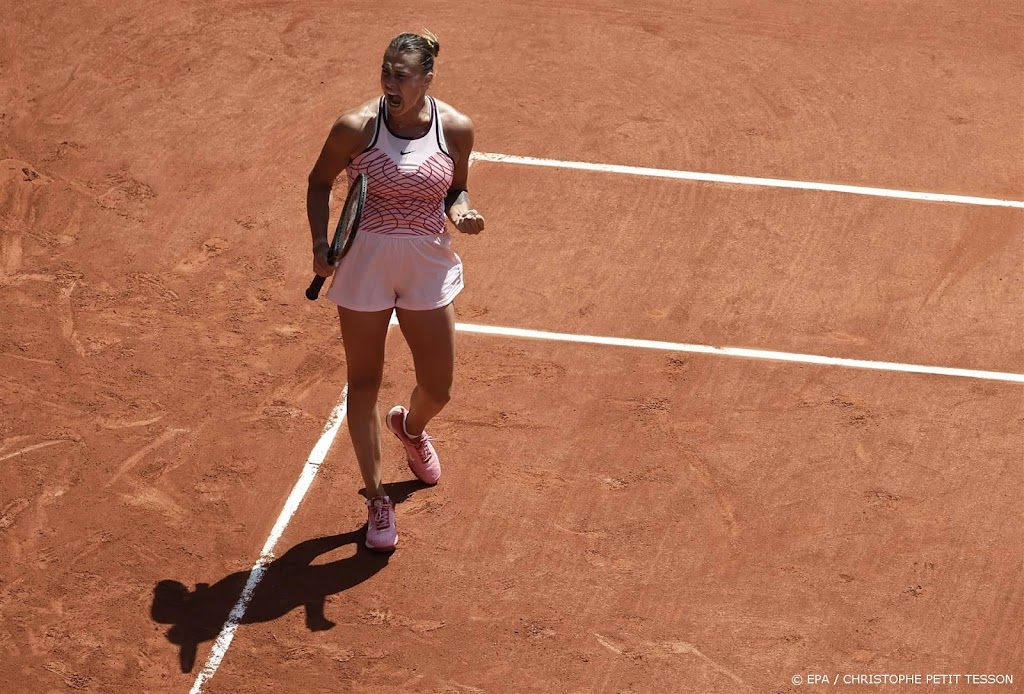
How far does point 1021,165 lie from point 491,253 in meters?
4.62

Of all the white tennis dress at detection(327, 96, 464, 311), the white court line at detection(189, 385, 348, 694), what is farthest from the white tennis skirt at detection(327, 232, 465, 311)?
the white court line at detection(189, 385, 348, 694)

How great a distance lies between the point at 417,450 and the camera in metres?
7.46

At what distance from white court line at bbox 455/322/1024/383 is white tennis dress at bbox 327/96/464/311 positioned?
2252mm

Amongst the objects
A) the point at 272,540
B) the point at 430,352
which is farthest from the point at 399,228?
the point at 272,540

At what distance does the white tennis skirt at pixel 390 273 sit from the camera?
635cm

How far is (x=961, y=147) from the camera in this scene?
35.4 ft

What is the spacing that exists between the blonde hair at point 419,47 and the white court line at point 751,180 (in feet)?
13.9

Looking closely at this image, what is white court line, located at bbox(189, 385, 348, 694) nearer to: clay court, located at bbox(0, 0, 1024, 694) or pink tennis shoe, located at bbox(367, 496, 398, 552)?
clay court, located at bbox(0, 0, 1024, 694)

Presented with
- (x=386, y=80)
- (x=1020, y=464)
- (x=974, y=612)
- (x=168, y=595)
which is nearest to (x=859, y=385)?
(x=1020, y=464)

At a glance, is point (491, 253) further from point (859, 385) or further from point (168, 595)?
point (168, 595)

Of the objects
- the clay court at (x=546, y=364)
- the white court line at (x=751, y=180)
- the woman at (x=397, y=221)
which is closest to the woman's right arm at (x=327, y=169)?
the woman at (x=397, y=221)

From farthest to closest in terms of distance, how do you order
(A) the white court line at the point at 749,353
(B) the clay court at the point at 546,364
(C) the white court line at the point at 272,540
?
(A) the white court line at the point at 749,353 < (B) the clay court at the point at 546,364 < (C) the white court line at the point at 272,540

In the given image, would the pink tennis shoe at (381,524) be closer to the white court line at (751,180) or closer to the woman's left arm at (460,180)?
the woman's left arm at (460,180)

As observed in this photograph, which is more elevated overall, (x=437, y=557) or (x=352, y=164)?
(x=352, y=164)
